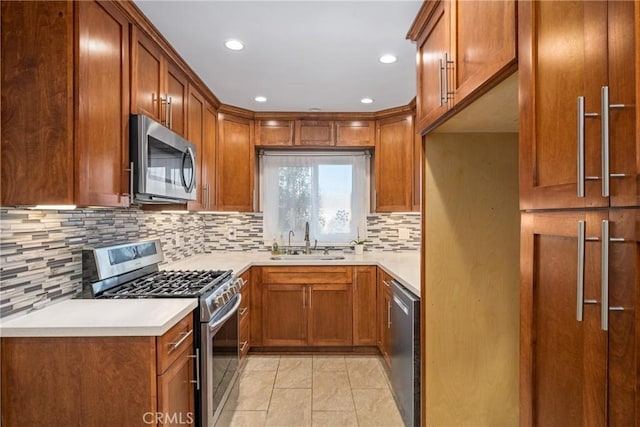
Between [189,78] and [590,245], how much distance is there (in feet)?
8.93

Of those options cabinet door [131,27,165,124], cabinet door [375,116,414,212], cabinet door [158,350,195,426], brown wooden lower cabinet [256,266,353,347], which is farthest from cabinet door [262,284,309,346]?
cabinet door [131,27,165,124]

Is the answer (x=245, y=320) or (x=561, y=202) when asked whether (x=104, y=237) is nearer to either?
(x=245, y=320)

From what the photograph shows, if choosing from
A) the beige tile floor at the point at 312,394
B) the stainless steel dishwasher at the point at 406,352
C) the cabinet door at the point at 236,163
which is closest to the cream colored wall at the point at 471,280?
the stainless steel dishwasher at the point at 406,352

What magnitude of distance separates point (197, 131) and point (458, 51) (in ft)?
7.25

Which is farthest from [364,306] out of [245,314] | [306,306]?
[245,314]

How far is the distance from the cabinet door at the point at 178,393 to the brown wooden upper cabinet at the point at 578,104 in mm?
1482

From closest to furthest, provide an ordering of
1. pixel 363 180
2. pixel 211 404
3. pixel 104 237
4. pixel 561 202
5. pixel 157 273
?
1. pixel 561 202
2. pixel 211 404
3. pixel 104 237
4. pixel 157 273
5. pixel 363 180

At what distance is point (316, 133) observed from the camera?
12.1ft

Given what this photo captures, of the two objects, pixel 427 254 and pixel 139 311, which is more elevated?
pixel 427 254

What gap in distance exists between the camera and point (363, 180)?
3924 millimetres

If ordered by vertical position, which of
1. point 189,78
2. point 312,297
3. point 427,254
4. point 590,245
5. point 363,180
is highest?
point 189,78

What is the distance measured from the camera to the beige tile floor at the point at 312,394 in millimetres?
2275

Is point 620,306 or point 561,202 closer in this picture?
point 620,306

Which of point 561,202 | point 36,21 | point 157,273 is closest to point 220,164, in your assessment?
point 157,273
